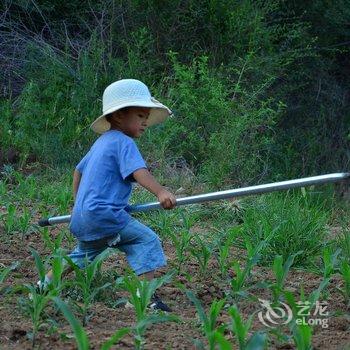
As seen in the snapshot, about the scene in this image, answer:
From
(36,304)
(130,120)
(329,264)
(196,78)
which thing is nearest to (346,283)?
(329,264)

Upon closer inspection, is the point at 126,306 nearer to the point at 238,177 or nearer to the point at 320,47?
the point at 238,177

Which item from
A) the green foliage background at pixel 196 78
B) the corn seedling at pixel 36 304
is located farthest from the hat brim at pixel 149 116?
the green foliage background at pixel 196 78

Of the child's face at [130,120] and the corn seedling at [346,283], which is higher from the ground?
the child's face at [130,120]

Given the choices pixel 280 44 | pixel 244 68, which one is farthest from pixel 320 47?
pixel 244 68

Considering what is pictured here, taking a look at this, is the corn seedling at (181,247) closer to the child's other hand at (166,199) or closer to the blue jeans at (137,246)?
the blue jeans at (137,246)

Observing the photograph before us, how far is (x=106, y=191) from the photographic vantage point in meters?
5.08

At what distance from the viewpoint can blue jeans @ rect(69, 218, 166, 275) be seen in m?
5.07

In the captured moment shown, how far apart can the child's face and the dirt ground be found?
2.91ft

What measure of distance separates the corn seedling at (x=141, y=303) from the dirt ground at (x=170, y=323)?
8cm

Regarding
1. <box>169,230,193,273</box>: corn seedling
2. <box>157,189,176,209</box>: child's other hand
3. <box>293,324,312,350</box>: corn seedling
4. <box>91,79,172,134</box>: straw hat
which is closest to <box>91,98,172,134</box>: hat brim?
<box>91,79,172,134</box>: straw hat

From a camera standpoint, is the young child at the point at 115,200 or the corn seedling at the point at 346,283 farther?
the young child at the point at 115,200

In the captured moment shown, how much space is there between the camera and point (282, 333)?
4027 millimetres

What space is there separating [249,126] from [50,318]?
20.6 ft

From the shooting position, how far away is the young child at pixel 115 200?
16.5ft
